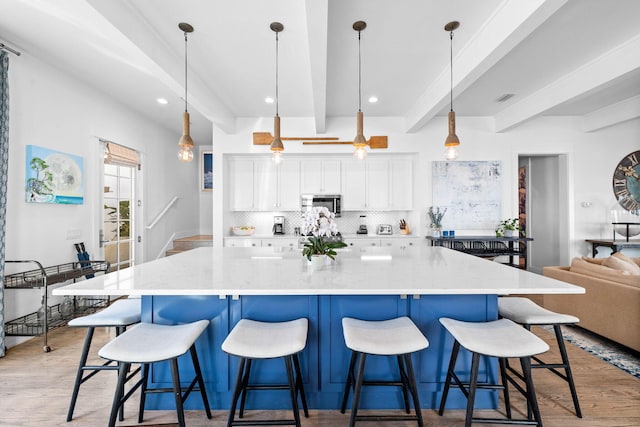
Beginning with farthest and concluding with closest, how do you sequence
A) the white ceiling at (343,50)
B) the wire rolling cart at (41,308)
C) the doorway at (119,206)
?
1. the doorway at (119,206)
2. the wire rolling cart at (41,308)
3. the white ceiling at (343,50)

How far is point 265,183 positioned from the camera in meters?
5.24

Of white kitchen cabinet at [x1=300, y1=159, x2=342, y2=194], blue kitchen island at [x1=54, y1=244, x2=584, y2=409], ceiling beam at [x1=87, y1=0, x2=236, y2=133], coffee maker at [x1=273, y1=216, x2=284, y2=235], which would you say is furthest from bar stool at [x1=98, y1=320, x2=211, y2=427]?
white kitchen cabinet at [x1=300, y1=159, x2=342, y2=194]

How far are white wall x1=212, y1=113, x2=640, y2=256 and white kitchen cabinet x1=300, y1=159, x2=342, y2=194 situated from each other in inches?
11.7

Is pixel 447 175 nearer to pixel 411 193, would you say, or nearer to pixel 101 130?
pixel 411 193

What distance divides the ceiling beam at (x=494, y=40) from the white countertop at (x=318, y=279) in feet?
5.60

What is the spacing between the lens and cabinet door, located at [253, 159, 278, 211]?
17.2 ft

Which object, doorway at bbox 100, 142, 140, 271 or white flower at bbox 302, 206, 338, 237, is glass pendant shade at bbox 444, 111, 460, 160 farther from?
doorway at bbox 100, 142, 140, 271

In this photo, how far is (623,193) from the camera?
4906mm

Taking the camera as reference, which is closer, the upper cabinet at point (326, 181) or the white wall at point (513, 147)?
the white wall at point (513, 147)

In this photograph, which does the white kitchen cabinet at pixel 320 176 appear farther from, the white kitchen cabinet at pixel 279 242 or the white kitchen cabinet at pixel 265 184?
the white kitchen cabinet at pixel 279 242

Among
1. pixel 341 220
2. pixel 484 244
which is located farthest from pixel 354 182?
pixel 484 244

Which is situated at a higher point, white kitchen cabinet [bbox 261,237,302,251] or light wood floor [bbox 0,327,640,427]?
white kitchen cabinet [bbox 261,237,302,251]

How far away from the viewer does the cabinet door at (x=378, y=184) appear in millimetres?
5211

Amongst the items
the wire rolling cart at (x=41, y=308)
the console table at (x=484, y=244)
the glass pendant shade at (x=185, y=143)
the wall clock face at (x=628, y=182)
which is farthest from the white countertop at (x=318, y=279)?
the wall clock face at (x=628, y=182)
